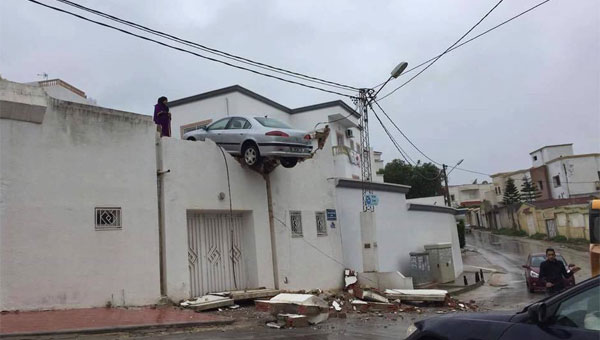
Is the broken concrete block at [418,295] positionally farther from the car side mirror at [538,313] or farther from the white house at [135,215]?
the car side mirror at [538,313]

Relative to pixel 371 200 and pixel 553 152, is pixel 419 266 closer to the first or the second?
pixel 371 200

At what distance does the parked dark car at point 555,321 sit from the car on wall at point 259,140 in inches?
352

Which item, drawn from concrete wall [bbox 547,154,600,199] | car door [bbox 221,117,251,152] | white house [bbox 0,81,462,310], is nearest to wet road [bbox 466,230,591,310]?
white house [bbox 0,81,462,310]

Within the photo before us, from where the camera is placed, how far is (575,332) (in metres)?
3.35

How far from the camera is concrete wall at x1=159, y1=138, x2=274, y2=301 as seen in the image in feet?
35.7

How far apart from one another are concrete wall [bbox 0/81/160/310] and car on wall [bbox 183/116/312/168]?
8.42ft

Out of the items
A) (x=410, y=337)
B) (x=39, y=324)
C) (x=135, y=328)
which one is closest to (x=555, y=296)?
(x=410, y=337)

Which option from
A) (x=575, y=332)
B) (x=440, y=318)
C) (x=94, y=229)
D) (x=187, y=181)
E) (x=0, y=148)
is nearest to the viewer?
(x=575, y=332)

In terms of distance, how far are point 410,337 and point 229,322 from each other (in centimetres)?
544

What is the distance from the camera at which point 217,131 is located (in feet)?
43.7

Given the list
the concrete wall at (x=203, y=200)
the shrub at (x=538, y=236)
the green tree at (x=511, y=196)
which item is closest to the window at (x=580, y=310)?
the concrete wall at (x=203, y=200)

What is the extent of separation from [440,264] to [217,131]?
11.6m

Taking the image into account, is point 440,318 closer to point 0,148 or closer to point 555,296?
point 555,296

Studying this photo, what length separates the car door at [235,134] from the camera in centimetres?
1288
